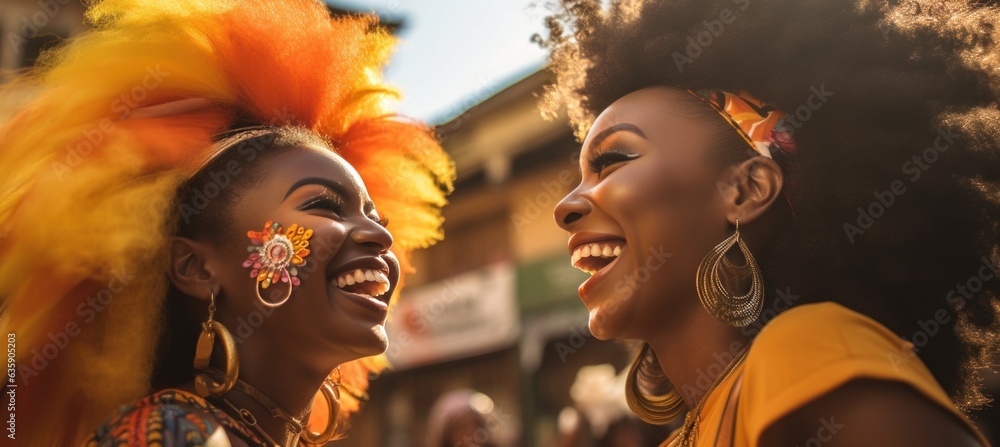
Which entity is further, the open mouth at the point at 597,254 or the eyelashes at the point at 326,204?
the eyelashes at the point at 326,204

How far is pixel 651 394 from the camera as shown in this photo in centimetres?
245

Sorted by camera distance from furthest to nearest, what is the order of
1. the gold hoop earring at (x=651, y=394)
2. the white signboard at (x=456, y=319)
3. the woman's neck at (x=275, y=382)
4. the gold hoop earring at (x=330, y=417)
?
1. the white signboard at (x=456, y=319)
2. the gold hoop earring at (x=330, y=417)
3. the gold hoop earring at (x=651, y=394)
4. the woman's neck at (x=275, y=382)

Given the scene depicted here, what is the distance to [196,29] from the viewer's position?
2482mm

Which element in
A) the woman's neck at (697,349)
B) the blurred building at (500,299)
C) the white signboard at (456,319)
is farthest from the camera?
the white signboard at (456,319)

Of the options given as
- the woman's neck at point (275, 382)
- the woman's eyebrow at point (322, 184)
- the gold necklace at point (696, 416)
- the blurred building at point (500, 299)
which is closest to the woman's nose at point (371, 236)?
the woman's eyebrow at point (322, 184)

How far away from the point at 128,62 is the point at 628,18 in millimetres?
1505

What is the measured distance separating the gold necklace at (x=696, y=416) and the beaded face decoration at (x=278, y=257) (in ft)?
3.68

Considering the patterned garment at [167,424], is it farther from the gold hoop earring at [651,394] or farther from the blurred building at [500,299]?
the blurred building at [500,299]

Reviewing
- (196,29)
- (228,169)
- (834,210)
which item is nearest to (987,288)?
(834,210)

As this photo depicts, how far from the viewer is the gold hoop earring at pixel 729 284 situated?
6.47ft

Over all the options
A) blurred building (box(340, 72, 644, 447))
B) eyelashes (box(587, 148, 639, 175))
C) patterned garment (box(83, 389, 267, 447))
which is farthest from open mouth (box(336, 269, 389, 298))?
blurred building (box(340, 72, 644, 447))

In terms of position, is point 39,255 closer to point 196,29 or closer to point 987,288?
point 196,29

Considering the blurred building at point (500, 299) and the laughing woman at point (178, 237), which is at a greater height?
the laughing woman at point (178, 237)

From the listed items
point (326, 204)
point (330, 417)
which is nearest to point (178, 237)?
point (326, 204)
